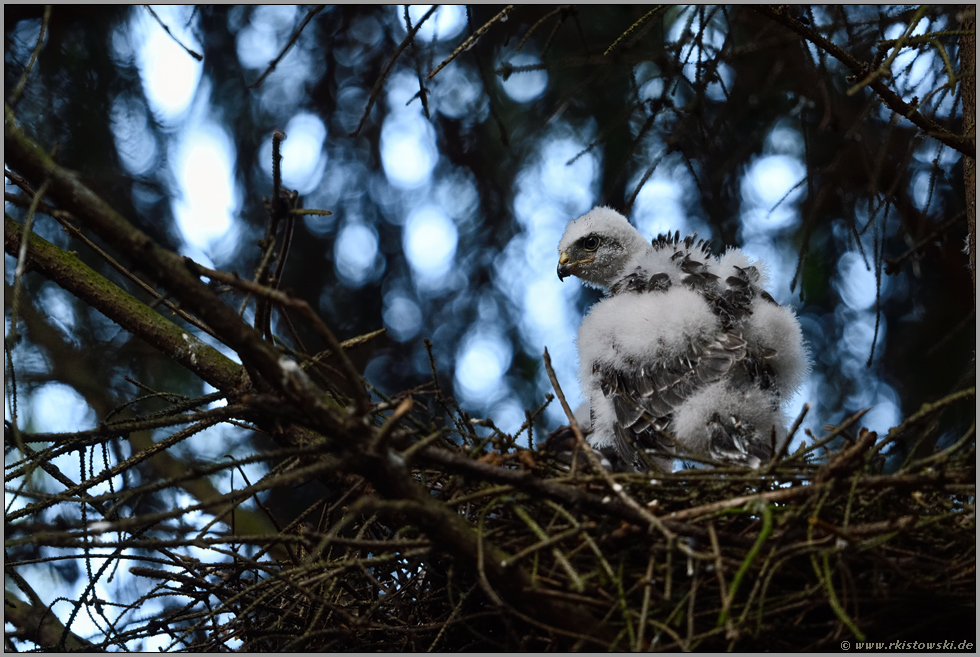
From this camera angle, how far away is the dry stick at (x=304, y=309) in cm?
173

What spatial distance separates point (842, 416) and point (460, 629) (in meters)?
3.72

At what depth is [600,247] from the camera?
400 cm

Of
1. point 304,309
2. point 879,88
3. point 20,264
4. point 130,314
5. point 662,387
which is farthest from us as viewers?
point 662,387

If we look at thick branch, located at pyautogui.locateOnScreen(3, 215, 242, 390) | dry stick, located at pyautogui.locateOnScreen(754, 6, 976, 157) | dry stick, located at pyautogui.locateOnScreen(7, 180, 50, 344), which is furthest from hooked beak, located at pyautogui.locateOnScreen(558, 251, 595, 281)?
dry stick, located at pyautogui.locateOnScreen(7, 180, 50, 344)

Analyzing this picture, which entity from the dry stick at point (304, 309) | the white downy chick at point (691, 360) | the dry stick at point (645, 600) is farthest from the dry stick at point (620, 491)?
the dry stick at point (304, 309)

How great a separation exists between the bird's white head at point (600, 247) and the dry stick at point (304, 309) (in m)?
2.35

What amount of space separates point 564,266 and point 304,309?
248 cm

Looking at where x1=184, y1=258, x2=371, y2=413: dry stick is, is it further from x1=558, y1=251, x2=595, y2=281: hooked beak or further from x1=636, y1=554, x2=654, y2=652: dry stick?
x1=558, y1=251, x2=595, y2=281: hooked beak

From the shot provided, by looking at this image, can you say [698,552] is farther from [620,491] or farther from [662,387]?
[662,387]

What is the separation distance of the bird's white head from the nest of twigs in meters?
1.73

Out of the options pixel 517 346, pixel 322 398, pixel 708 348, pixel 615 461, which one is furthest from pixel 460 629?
pixel 517 346

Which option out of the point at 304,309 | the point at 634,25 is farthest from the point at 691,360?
the point at 304,309

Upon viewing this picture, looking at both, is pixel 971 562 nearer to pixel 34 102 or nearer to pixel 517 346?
pixel 517 346

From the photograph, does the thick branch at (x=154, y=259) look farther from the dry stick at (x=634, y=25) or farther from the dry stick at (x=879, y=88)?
the dry stick at (x=879, y=88)
